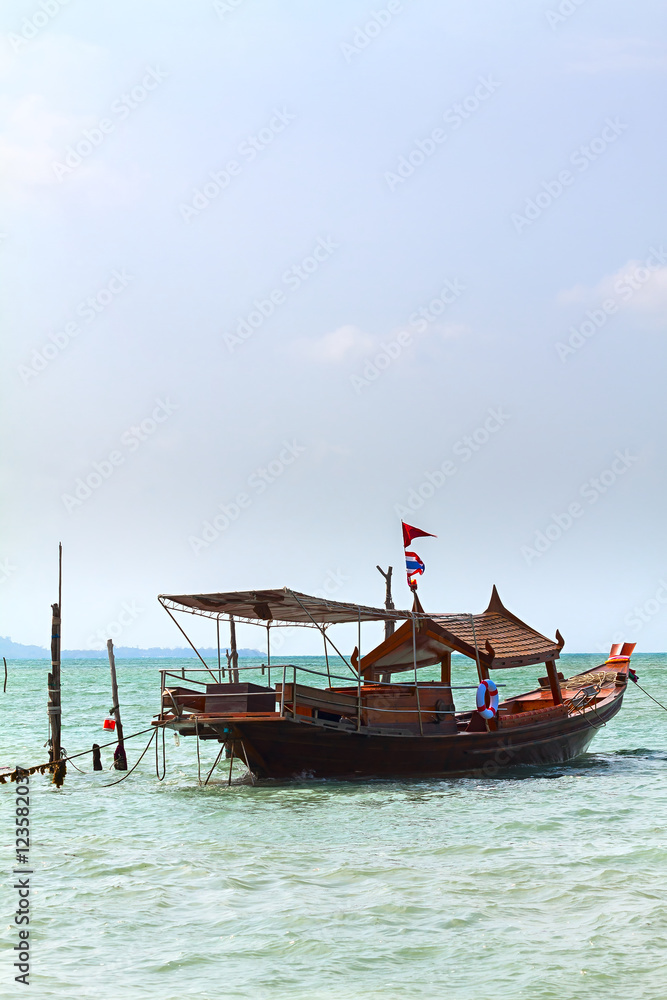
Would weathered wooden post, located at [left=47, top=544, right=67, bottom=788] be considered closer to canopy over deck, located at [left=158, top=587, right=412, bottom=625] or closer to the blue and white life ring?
canopy over deck, located at [left=158, top=587, right=412, bottom=625]

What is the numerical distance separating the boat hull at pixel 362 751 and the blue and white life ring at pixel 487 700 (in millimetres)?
436

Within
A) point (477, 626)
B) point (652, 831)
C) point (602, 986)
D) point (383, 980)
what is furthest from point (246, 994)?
point (477, 626)

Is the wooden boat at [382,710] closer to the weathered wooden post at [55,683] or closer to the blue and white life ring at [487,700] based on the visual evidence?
the blue and white life ring at [487,700]

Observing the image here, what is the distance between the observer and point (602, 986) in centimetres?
881

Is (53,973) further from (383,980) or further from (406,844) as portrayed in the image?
(406,844)

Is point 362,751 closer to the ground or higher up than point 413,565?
closer to the ground

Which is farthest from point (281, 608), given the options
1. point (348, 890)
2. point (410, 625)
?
point (348, 890)

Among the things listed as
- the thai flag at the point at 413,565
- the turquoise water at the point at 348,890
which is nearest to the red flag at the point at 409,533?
the thai flag at the point at 413,565

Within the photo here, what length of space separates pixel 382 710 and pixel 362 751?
3.04 feet

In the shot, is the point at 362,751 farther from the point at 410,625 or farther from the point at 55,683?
the point at 55,683

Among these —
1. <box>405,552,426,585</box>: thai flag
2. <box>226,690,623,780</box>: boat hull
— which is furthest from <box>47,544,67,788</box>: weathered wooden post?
<box>405,552,426,585</box>: thai flag

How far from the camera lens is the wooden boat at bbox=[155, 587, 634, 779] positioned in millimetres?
18672

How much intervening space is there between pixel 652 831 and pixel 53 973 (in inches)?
387

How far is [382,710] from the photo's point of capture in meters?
19.5
